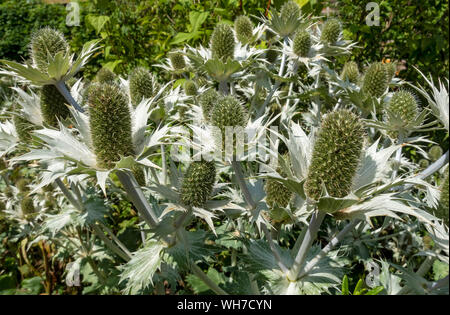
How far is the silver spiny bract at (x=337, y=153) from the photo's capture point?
1.13 m

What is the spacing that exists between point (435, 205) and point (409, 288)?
1.21ft

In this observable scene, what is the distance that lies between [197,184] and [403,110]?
3.51ft

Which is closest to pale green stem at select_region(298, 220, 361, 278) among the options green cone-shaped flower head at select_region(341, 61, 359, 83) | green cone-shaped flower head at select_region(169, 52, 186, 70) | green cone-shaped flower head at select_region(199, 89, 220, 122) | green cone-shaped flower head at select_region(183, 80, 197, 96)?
green cone-shaped flower head at select_region(199, 89, 220, 122)

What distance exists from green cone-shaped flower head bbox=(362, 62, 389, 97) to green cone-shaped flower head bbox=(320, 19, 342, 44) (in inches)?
21.9

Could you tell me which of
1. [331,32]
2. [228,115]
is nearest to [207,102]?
[228,115]

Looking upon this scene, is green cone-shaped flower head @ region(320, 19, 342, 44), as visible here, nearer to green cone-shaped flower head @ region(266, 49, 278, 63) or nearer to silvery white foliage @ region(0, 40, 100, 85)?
green cone-shaped flower head @ region(266, 49, 278, 63)

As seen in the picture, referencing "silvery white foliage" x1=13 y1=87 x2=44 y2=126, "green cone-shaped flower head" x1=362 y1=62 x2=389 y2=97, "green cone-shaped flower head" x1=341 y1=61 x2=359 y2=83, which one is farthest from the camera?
"green cone-shaped flower head" x1=341 y1=61 x2=359 y2=83

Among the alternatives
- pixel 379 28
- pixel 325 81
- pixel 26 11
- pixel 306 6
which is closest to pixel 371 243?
pixel 325 81

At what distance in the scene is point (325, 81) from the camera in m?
2.92

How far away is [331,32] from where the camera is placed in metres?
2.53

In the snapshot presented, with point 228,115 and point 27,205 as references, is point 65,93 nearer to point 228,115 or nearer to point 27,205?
point 228,115

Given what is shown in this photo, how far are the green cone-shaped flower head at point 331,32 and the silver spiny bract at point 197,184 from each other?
1.76m

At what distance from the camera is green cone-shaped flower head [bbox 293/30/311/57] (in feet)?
7.54

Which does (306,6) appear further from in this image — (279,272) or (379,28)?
(279,272)
